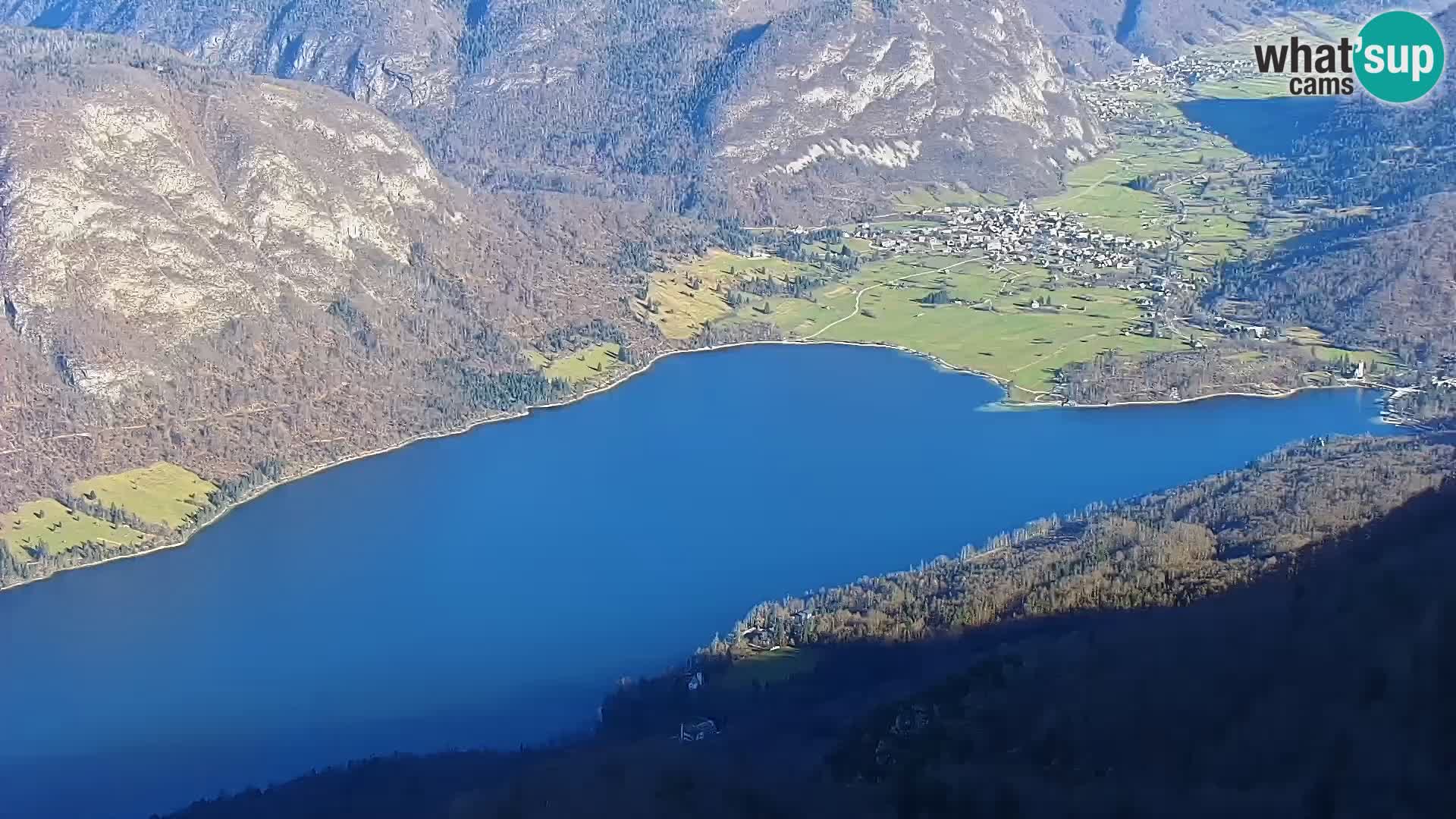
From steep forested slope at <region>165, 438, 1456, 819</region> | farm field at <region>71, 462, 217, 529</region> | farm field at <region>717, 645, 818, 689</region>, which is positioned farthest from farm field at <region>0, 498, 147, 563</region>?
farm field at <region>717, 645, 818, 689</region>

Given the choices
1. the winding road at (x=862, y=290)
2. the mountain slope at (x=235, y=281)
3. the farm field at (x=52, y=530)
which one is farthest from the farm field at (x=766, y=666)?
the winding road at (x=862, y=290)

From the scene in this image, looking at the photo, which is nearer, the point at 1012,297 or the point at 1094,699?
the point at 1094,699

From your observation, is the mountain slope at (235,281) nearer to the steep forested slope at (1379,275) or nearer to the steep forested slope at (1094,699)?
the steep forested slope at (1094,699)

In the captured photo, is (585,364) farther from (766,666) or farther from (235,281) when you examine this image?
(766,666)

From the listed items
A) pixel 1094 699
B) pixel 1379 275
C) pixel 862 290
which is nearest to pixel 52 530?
pixel 1094 699

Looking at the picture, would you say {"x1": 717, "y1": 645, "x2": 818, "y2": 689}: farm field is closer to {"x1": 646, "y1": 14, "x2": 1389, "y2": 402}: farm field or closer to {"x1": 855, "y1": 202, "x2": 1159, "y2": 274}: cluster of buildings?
{"x1": 646, "y1": 14, "x2": 1389, "y2": 402}: farm field

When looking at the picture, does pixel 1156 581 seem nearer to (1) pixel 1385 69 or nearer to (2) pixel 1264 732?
(2) pixel 1264 732
